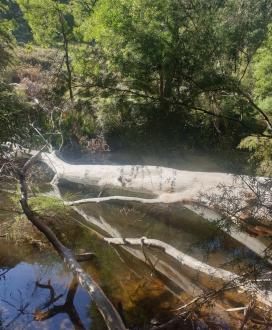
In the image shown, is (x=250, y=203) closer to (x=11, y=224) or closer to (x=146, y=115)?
(x=11, y=224)

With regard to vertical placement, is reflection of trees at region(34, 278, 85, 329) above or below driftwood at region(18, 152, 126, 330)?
below

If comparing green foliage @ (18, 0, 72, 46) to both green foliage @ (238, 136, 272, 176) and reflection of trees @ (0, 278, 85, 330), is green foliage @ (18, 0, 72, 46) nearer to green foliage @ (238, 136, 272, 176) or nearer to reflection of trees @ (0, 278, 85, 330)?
green foliage @ (238, 136, 272, 176)

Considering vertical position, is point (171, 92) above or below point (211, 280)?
above

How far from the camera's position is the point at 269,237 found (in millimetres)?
7086

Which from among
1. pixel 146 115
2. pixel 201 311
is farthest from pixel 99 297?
pixel 146 115

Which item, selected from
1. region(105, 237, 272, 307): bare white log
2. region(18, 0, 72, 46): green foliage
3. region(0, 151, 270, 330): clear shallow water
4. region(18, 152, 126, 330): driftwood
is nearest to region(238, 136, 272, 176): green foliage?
region(0, 151, 270, 330): clear shallow water

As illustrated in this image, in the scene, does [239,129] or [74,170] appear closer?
[74,170]

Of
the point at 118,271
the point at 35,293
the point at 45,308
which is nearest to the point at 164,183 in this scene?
the point at 118,271

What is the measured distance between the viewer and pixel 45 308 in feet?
18.8

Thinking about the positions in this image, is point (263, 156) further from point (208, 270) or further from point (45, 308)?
point (45, 308)

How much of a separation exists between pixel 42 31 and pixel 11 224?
1003cm

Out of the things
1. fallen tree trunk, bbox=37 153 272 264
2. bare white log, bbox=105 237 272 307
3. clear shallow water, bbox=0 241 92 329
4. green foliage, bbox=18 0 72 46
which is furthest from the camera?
green foliage, bbox=18 0 72 46

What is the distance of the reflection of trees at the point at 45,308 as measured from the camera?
543 centimetres

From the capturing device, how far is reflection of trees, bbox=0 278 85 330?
214 inches
